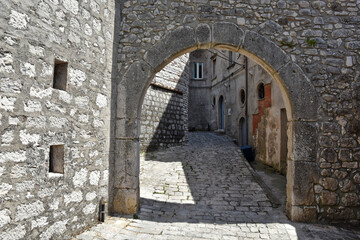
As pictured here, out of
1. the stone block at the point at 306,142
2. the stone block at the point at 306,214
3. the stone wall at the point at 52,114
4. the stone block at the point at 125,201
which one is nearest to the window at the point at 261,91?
the stone block at the point at 306,142

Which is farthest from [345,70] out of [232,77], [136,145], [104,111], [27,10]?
[232,77]

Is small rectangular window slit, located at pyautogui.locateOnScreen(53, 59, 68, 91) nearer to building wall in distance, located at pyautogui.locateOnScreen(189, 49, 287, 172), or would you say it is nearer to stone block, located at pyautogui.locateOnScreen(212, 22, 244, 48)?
stone block, located at pyautogui.locateOnScreen(212, 22, 244, 48)

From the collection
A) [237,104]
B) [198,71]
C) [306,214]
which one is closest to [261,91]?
[237,104]

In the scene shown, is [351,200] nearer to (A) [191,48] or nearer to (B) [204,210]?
(B) [204,210]

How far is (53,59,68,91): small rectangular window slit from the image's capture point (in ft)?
9.25

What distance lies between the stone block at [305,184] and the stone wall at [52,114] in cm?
310

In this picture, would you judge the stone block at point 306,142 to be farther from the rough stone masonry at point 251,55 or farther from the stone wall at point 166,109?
the stone wall at point 166,109

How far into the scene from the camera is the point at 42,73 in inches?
97.0

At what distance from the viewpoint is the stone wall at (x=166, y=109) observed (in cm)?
791

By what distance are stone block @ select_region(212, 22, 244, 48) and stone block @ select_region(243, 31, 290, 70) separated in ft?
0.38

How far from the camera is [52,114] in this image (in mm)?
2613

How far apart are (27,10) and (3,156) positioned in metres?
1.50

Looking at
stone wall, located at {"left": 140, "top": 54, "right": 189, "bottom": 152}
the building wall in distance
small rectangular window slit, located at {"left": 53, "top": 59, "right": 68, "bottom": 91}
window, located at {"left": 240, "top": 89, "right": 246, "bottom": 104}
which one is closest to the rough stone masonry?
small rectangular window slit, located at {"left": 53, "top": 59, "right": 68, "bottom": 91}

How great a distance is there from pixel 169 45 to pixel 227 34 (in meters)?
0.99
